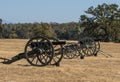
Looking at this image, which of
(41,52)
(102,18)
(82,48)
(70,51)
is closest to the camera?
(41,52)

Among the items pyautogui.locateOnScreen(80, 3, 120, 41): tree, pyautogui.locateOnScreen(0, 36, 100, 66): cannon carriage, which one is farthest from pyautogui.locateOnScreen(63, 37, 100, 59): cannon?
pyautogui.locateOnScreen(80, 3, 120, 41): tree

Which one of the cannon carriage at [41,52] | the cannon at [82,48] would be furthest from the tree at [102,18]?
the cannon carriage at [41,52]

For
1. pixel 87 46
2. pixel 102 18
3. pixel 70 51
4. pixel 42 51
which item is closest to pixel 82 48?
pixel 87 46

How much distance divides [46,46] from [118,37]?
63.1 metres

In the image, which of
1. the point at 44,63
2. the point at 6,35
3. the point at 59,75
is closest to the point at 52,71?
the point at 59,75

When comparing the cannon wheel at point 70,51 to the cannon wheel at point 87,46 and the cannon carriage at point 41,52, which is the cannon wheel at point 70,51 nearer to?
the cannon wheel at point 87,46

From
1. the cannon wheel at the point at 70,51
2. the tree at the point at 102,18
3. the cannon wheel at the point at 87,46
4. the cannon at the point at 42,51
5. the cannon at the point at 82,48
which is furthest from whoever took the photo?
the tree at the point at 102,18

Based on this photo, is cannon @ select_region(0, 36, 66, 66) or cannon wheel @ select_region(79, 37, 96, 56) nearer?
cannon @ select_region(0, 36, 66, 66)

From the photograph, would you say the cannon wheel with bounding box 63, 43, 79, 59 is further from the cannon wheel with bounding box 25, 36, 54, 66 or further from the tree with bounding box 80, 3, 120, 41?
the tree with bounding box 80, 3, 120, 41

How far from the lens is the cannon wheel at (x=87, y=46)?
29.3 meters

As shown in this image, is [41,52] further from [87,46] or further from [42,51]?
[87,46]

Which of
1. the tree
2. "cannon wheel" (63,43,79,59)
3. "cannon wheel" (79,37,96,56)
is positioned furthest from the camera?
the tree

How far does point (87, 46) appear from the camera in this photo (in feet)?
96.5

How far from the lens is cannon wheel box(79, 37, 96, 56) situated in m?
29.3
